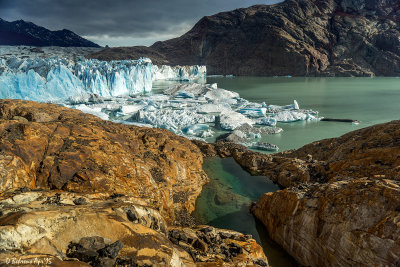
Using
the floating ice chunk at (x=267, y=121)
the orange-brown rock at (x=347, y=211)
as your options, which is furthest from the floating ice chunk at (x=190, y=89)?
the orange-brown rock at (x=347, y=211)

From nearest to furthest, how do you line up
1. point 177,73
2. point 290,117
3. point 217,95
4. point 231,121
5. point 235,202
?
point 235,202, point 231,121, point 290,117, point 217,95, point 177,73

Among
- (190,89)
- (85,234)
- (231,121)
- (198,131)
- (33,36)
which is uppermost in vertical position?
(33,36)

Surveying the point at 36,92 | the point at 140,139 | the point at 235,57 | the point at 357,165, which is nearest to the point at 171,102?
the point at 36,92

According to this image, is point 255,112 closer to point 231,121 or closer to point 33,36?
point 231,121

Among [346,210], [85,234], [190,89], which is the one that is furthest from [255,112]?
[85,234]

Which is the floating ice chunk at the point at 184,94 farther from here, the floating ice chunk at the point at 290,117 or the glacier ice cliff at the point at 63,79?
the floating ice chunk at the point at 290,117

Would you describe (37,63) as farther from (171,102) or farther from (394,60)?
(394,60)

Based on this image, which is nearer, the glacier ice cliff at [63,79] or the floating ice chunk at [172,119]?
the floating ice chunk at [172,119]

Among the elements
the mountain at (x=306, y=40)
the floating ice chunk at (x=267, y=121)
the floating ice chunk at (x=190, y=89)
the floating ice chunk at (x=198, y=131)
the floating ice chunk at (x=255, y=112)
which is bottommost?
the floating ice chunk at (x=198, y=131)
